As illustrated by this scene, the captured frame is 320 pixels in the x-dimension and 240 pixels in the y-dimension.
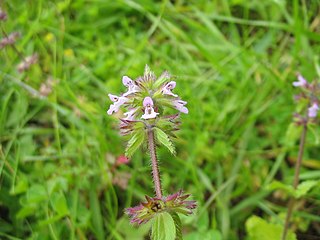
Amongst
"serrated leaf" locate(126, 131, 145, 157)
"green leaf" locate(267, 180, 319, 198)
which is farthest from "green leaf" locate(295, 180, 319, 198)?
"serrated leaf" locate(126, 131, 145, 157)

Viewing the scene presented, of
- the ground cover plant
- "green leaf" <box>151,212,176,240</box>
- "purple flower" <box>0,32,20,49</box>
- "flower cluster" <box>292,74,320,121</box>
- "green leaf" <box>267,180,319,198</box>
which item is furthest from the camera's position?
"purple flower" <box>0,32,20,49</box>

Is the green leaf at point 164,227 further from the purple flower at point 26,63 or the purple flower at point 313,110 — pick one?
the purple flower at point 26,63

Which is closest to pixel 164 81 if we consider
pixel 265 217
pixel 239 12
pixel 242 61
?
pixel 265 217

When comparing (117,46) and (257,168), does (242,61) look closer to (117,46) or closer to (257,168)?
(257,168)

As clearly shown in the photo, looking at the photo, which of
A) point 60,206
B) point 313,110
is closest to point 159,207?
point 60,206

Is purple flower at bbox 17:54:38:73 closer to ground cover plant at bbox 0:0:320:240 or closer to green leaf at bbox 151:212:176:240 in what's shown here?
ground cover plant at bbox 0:0:320:240

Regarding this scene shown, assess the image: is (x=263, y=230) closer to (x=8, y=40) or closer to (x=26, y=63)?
(x=26, y=63)

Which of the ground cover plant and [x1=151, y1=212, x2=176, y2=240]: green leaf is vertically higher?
the ground cover plant

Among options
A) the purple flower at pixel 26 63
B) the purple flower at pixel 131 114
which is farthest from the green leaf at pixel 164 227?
the purple flower at pixel 26 63
